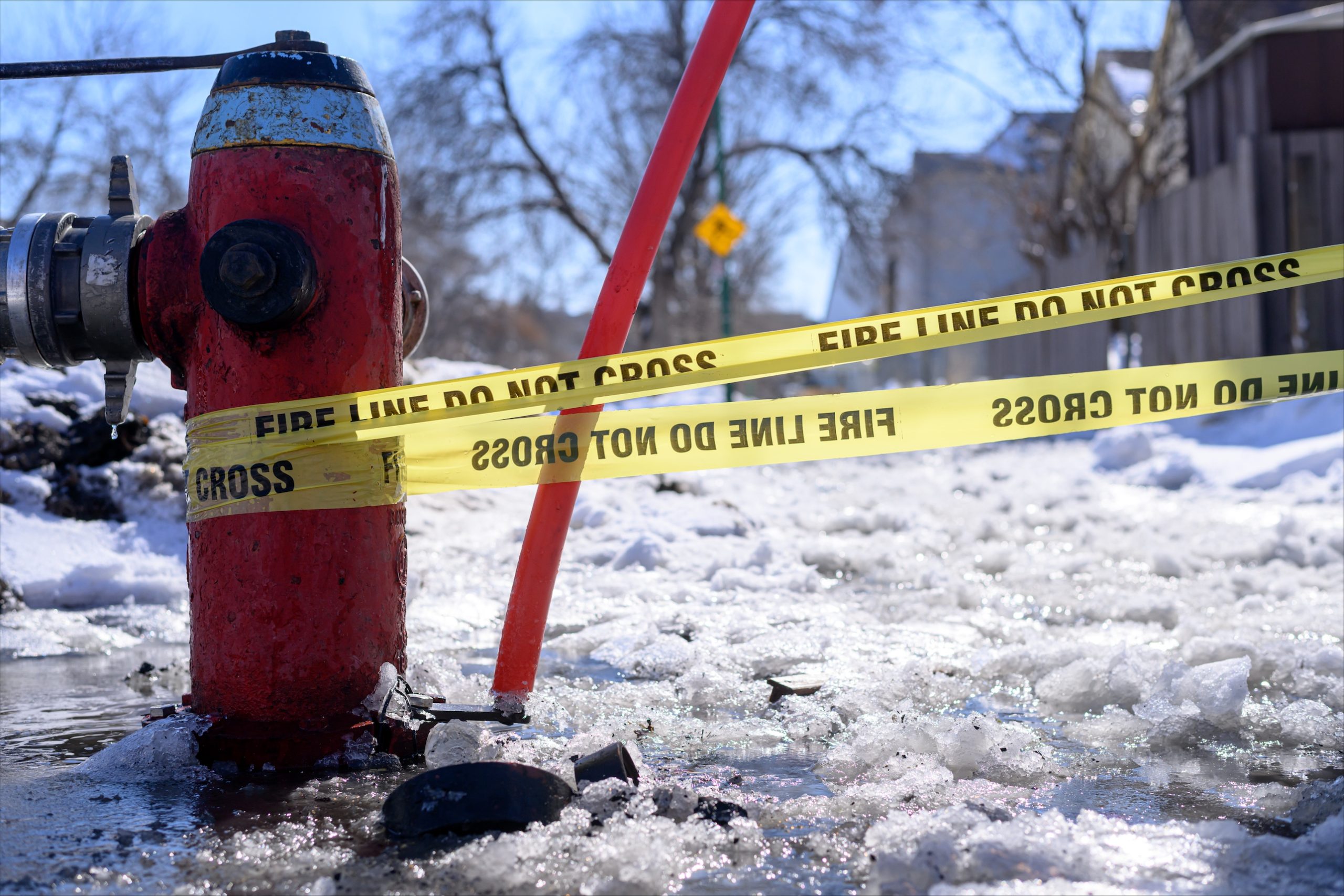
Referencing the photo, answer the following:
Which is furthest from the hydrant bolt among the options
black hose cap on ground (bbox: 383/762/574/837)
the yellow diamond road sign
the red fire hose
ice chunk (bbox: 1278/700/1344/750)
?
the yellow diamond road sign

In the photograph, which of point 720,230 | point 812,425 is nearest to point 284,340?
point 812,425

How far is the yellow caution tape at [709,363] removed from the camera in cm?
239

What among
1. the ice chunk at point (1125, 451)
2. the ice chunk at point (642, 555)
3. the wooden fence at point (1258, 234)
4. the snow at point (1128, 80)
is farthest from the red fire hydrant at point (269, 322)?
the snow at point (1128, 80)

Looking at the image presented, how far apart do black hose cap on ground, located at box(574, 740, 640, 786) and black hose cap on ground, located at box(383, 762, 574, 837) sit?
0.10 metres

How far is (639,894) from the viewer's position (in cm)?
162

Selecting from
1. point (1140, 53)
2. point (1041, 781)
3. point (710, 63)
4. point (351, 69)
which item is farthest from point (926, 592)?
point (1140, 53)

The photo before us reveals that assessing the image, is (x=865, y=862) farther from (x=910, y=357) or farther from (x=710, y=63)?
(x=910, y=357)

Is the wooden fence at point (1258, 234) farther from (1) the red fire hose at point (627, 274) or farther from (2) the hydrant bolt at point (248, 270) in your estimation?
(2) the hydrant bolt at point (248, 270)

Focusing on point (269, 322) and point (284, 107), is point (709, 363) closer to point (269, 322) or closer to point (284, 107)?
point (269, 322)

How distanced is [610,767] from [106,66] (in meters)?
2.19

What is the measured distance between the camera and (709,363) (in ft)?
8.29

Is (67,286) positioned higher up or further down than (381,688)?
higher up

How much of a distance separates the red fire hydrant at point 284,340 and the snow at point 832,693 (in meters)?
0.19

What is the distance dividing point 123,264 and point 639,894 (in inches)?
69.9
